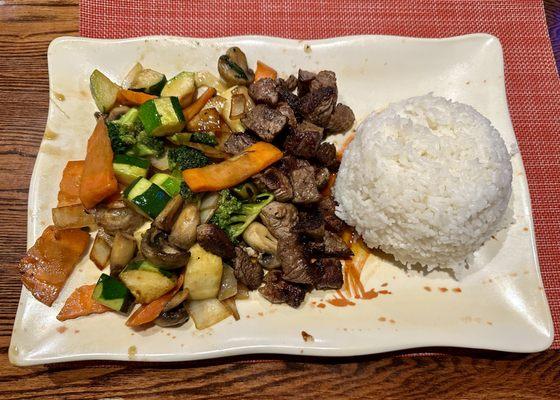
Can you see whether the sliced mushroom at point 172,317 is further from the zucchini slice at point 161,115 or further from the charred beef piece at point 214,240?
the zucchini slice at point 161,115

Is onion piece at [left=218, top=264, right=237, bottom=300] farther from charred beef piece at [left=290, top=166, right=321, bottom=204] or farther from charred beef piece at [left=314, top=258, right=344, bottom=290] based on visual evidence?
charred beef piece at [left=290, top=166, right=321, bottom=204]

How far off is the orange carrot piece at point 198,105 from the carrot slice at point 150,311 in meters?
1.41

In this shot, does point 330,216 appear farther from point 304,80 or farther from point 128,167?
point 128,167

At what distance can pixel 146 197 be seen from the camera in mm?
3072

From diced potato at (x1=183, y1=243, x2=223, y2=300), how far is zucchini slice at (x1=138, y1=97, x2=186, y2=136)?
3.15 ft

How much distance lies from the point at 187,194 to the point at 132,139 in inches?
28.0

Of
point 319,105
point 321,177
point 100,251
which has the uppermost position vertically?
point 319,105

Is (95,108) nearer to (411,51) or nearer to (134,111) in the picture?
(134,111)

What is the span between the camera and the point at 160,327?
10.3 feet

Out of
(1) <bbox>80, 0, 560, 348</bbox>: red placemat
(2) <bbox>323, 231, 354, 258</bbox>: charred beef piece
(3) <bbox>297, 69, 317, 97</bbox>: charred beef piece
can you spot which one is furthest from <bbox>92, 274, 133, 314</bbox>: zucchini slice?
(1) <bbox>80, 0, 560, 348</bbox>: red placemat

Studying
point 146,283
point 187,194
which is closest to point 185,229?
point 187,194

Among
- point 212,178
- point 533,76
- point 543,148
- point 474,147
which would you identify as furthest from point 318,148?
point 533,76

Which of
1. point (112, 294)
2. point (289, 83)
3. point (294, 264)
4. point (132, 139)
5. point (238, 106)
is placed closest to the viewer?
point (112, 294)

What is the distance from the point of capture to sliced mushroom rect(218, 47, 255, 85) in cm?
362
